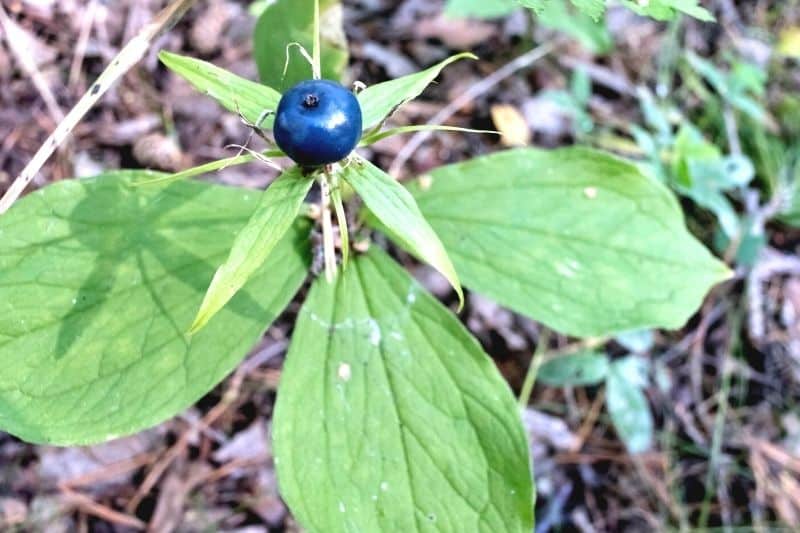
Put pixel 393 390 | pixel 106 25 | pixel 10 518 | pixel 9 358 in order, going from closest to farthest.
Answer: pixel 9 358 → pixel 393 390 → pixel 10 518 → pixel 106 25

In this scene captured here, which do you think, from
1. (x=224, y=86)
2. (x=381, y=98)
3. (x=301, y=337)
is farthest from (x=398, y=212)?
(x=301, y=337)

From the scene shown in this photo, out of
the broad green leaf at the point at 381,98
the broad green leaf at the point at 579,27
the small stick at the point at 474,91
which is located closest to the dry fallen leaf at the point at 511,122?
the small stick at the point at 474,91

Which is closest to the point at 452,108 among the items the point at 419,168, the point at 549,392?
the point at 419,168

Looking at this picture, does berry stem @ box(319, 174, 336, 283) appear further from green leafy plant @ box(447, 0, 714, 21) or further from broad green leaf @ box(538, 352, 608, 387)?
broad green leaf @ box(538, 352, 608, 387)

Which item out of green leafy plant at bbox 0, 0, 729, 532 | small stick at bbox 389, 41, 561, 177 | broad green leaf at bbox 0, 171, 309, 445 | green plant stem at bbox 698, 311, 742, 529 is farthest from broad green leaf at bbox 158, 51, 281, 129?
green plant stem at bbox 698, 311, 742, 529

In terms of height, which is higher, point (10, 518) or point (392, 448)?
point (392, 448)

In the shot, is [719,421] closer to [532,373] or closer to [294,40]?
[532,373]

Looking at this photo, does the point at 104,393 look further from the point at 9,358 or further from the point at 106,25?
the point at 106,25
